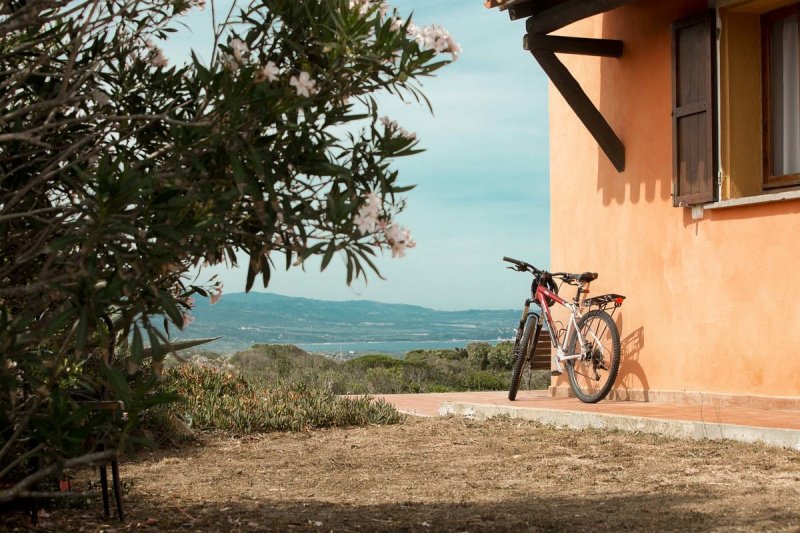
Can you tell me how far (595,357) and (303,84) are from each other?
579 cm

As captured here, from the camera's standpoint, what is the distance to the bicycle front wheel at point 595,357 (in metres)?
7.85

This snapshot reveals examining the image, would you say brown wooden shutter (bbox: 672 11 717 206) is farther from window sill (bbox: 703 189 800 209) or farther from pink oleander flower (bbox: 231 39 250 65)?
pink oleander flower (bbox: 231 39 250 65)

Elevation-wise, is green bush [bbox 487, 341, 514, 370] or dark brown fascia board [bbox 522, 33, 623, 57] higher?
dark brown fascia board [bbox 522, 33, 623, 57]

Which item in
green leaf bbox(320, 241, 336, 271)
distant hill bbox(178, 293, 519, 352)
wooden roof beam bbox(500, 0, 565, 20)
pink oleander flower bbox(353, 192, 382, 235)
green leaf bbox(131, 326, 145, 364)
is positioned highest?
wooden roof beam bbox(500, 0, 565, 20)

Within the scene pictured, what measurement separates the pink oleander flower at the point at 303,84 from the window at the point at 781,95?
540 cm

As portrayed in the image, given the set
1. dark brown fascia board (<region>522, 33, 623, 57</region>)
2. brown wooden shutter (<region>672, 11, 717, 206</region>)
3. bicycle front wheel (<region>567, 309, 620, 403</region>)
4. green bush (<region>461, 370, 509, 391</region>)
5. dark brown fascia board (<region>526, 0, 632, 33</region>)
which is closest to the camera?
brown wooden shutter (<region>672, 11, 717, 206</region>)

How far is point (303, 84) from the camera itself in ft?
9.44

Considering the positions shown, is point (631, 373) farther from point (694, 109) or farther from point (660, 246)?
point (694, 109)

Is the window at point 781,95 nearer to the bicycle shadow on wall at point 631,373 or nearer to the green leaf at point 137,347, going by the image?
the bicycle shadow on wall at point 631,373

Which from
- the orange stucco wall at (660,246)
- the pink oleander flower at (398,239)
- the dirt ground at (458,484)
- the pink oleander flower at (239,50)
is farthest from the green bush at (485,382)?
the pink oleander flower at (239,50)

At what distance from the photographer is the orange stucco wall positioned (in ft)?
23.1

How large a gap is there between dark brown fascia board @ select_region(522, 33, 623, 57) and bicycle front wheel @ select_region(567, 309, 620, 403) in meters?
2.33

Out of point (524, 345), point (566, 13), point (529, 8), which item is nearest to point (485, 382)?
point (524, 345)

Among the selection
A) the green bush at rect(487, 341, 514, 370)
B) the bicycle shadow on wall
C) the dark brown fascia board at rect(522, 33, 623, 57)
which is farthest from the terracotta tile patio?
the green bush at rect(487, 341, 514, 370)
